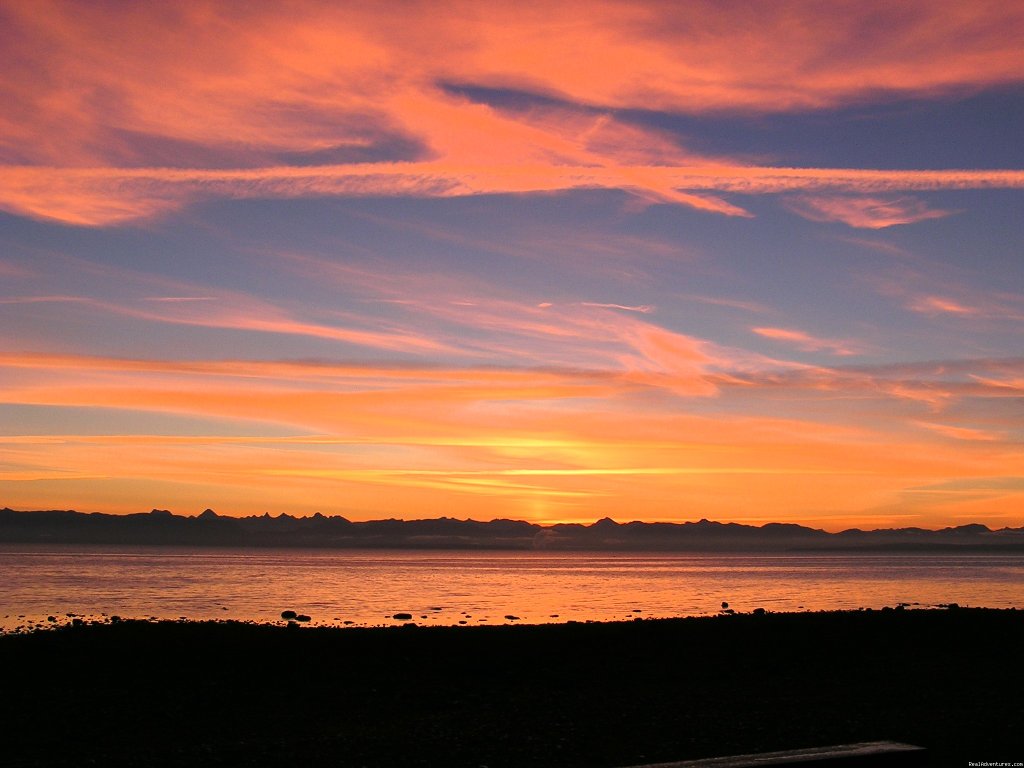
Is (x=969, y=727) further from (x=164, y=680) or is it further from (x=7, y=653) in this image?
(x=7, y=653)

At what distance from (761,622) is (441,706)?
15.3m

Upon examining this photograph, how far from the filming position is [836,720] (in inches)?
603

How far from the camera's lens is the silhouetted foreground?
1374 cm


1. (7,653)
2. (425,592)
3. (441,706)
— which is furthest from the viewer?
(425,592)

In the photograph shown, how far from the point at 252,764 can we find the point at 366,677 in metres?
6.65

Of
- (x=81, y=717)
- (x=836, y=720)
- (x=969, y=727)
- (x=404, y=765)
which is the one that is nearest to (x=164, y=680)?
(x=81, y=717)

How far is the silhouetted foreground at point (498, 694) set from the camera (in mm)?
13742

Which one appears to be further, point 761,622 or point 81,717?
point 761,622

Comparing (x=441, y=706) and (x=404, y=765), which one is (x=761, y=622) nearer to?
(x=441, y=706)

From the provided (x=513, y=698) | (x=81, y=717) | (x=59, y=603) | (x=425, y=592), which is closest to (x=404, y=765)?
(x=513, y=698)

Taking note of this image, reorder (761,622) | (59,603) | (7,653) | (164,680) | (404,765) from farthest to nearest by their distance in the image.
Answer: (59,603)
(761,622)
(7,653)
(164,680)
(404,765)

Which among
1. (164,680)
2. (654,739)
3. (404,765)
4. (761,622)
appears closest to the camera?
(404,765)

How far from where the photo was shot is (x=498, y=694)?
60.2 feet

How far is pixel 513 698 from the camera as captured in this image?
17.9m
